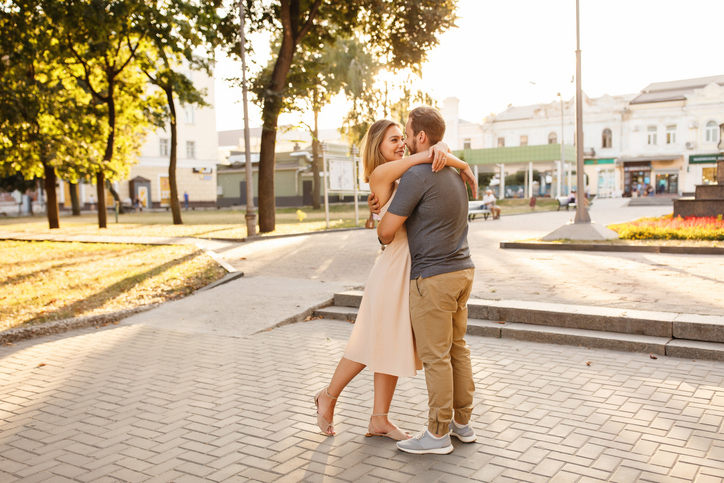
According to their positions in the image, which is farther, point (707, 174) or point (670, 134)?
point (670, 134)

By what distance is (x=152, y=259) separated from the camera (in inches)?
496

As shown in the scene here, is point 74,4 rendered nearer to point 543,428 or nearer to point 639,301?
point 639,301

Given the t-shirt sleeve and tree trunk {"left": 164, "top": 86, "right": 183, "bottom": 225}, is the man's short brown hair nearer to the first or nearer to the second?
the t-shirt sleeve

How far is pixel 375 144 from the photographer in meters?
3.53

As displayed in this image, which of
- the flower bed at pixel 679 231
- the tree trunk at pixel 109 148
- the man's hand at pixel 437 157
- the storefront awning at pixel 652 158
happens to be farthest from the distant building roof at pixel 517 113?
the man's hand at pixel 437 157

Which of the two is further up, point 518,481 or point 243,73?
point 243,73

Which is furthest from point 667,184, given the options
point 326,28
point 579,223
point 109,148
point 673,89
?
point 109,148

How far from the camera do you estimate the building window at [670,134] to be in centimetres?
5499

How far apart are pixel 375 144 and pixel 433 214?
570 millimetres

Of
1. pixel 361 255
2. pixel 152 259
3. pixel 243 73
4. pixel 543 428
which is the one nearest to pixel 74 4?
pixel 243 73

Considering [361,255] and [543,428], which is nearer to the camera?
[543,428]

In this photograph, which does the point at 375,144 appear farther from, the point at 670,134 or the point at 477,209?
the point at 670,134

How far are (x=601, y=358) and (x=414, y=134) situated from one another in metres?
3.23

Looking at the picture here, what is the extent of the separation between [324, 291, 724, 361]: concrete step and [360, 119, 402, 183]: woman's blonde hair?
3.39 m
